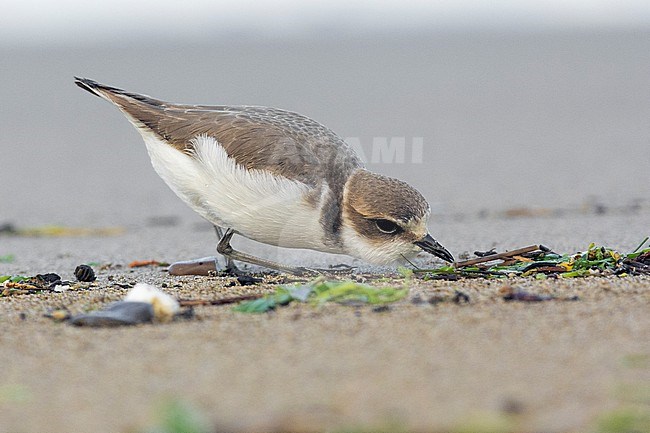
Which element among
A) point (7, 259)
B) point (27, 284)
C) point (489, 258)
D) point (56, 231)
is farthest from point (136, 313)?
point (56, 231)

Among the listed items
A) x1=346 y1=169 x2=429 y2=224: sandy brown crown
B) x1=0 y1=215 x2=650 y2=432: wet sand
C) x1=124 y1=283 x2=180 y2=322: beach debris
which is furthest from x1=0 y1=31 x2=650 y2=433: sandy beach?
x1=346 y1=169 x2=429 y2=224: sandy brown crown

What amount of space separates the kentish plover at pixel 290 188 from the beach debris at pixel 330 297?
3.66ft

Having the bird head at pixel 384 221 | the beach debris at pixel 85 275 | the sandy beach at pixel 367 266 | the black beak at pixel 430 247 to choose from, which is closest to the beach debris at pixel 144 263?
the sandy beach at pixel 367 266

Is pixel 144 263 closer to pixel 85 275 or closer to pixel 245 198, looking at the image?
pixel 85 275

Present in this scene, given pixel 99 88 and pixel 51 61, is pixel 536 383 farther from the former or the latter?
pixel 51 61

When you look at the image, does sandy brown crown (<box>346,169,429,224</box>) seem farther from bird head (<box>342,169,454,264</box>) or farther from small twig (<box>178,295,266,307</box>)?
small twig (<box>178,295,266,307</box>)

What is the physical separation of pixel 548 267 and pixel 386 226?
92 cm

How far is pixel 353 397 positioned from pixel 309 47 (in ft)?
55.7

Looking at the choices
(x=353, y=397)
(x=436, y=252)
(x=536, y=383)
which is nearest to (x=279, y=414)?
(x=353, y=397)

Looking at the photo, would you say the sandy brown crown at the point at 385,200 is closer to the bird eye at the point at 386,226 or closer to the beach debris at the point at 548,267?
the bird eye at the point at 386,226

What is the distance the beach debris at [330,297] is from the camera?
3.87 m

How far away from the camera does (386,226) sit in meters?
5.09

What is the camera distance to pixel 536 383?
9.29ft

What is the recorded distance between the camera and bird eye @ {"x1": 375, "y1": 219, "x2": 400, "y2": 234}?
5.07 metres
